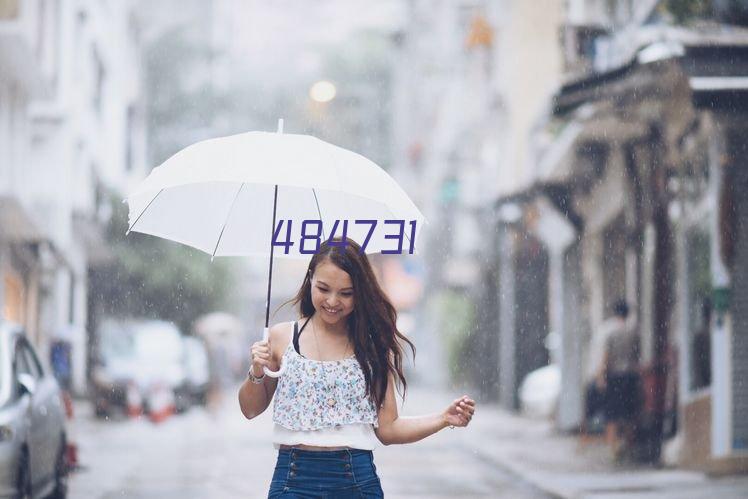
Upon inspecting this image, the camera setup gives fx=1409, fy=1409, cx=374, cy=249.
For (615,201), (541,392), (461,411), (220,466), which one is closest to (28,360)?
(220,466)

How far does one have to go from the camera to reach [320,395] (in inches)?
185

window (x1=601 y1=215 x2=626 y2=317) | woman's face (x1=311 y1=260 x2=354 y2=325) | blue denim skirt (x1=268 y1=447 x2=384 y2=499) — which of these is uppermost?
window (x1=601 y1=215 x2=626 y2=317)

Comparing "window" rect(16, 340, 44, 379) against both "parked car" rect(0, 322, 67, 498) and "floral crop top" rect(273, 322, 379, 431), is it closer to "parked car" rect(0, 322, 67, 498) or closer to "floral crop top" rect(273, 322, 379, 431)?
"parked car" rect(0, 322, 67, 498)

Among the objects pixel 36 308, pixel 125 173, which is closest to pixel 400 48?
pixel 125 173

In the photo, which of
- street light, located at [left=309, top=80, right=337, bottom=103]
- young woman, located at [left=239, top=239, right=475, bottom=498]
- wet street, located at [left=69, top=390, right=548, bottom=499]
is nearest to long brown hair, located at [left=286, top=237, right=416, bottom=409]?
young woman, located at [left=239, top=239, right=475, bottom=498]

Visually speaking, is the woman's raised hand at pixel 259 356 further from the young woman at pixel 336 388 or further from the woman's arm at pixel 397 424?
the woman's arm at pixel 397 424

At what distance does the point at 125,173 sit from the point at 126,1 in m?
5.47

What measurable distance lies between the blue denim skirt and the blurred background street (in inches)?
16.3

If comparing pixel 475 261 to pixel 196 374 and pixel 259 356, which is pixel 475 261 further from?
pixel 259 356

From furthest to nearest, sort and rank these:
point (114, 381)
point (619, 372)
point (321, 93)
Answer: point (114, 381) < point (321, 93) < point (619, 372)

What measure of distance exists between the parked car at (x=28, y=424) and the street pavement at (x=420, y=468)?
48.8 inches

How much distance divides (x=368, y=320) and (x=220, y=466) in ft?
34.2

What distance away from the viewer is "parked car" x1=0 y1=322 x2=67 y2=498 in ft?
29.3

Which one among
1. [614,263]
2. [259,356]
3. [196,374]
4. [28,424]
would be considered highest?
[614,263]
